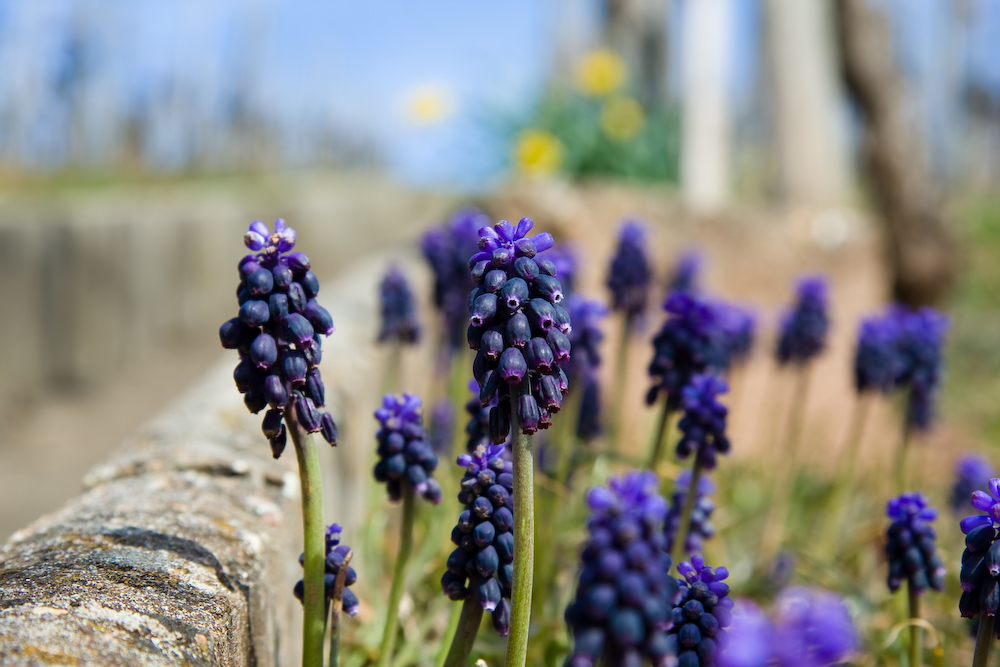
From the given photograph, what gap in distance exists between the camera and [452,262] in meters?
3.62

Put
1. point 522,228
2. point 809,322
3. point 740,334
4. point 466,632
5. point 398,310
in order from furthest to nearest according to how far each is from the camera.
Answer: point 740,334
point 809,322
point 398,310
point 466,632
point 522,228

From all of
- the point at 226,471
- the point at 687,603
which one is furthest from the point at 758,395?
the point at 687,603

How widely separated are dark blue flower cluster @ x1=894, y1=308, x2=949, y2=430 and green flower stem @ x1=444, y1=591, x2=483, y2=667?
2.52 meters

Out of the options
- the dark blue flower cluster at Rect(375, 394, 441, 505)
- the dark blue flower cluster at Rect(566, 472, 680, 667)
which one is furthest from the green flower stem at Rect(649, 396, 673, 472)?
the dark blue flower cluster at Rect(566, 472, 680, 667)

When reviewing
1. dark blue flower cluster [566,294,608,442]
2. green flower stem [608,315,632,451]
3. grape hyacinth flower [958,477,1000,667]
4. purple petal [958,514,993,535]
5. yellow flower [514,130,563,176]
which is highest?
yellow flower [514,130,563,176]

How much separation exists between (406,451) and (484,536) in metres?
0.45

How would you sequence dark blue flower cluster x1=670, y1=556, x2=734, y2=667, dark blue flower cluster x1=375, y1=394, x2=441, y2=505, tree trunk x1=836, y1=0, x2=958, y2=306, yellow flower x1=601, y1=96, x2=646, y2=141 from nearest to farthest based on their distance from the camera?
dark blue flower cluster x1=670, y1=556, x2=734, y2=667
dark blue flower cluster x1=375, y1=394, x2=441, y2=505
tree trunk x1=836, y1=0, x2=958, y2=306
yellow flower x1=601, y1=96, x2=646, y2=141

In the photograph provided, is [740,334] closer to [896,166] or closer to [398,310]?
[398,310]

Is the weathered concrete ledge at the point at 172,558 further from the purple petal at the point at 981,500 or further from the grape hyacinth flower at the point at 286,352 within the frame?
the purple petal at the point at 981,500

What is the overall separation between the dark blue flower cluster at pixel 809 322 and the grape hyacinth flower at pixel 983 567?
7.42 feet

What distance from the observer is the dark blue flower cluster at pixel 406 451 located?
6.66ft

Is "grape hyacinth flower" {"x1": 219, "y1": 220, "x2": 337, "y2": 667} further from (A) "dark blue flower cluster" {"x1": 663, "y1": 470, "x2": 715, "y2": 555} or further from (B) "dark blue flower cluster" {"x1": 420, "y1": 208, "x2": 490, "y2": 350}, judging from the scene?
(B) "dark blue flower cluster" {"x1": 420, "y1": 208, "x2": 490, "y2": 350}

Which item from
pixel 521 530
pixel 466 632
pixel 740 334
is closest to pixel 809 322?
pixel 740 334

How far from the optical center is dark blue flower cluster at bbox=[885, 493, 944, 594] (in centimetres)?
212
